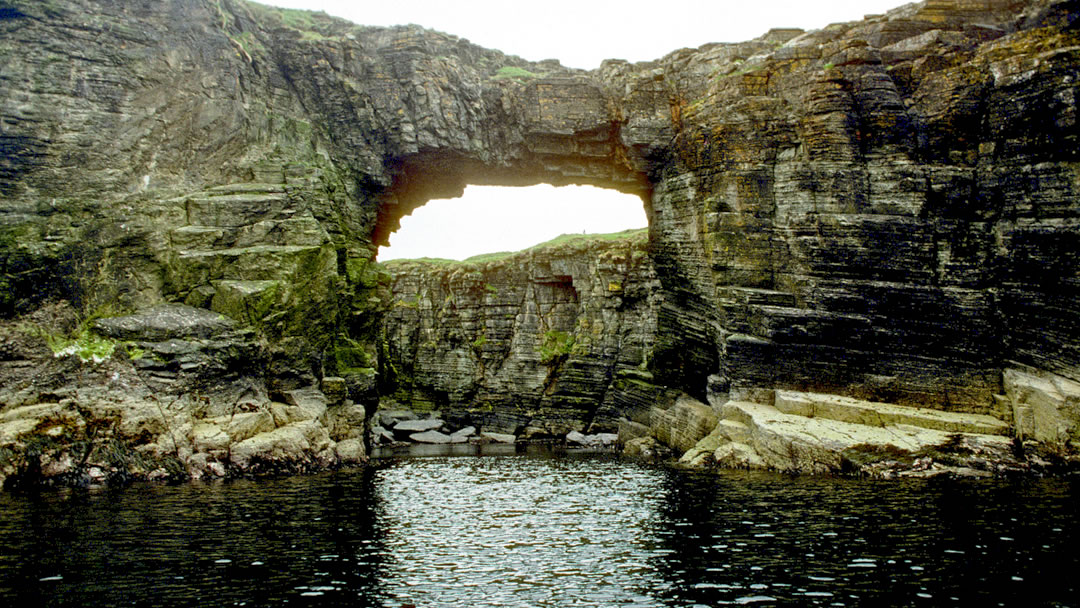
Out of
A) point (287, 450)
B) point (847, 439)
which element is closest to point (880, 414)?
point (847, 439)

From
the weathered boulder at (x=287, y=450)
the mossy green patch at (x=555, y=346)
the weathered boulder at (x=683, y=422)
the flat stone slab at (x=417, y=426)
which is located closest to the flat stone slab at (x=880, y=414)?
the weathered boulder at (x=683, y=422)

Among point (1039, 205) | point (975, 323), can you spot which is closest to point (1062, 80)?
point (1039, 205)

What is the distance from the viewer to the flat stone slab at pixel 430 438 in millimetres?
62969

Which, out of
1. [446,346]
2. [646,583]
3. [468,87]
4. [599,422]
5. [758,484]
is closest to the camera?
[646,583]

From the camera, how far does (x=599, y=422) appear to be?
204 ft

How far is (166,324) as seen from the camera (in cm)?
3944

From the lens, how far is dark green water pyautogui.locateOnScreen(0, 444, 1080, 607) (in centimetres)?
1491

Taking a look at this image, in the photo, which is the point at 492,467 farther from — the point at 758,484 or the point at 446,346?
the point at 446,346

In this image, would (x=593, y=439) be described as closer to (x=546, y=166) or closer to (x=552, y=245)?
(x=552, y=245)

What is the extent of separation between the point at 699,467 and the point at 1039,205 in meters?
22.6

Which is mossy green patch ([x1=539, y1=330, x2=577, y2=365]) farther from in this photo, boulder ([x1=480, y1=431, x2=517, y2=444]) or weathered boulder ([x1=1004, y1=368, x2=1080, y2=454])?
weathered boulder ([x1=1004, y1=368, x2=1080, y2=454])

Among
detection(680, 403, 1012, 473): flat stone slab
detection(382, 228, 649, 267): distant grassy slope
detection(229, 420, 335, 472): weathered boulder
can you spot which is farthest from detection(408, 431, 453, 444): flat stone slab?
detection(680, 403, 1012, 473): flat stone slab

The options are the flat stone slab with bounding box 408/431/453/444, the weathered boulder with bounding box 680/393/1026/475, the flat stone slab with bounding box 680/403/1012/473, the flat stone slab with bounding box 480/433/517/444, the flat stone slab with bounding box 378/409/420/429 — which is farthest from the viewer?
the flat stone slab with bounding box 378/409/420/429

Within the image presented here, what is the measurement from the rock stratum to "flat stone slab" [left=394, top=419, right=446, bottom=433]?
525 inches
